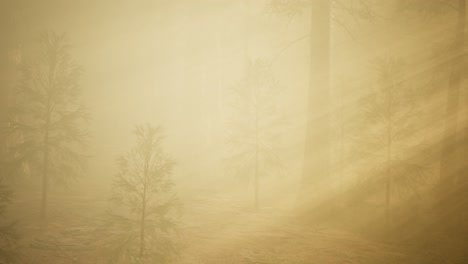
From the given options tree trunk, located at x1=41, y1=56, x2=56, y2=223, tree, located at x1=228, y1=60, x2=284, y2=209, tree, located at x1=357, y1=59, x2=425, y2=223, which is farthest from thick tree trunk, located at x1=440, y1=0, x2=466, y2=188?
tree trunk, located at x1=41, y1=56, x2=56, y2=223

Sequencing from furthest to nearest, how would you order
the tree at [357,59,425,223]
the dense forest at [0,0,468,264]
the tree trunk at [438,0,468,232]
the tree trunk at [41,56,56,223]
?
the tree trunk at [438,0,468,232] < the tree trunk at [41,56,56,223] < the tree at [357,59,425,223] < the dense forest at [0,0,468,264]

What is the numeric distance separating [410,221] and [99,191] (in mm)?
17742

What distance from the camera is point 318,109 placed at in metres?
11.5

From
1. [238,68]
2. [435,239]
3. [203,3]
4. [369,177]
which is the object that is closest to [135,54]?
[238,68]

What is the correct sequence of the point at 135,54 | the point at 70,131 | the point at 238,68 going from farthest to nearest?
the point at 135,54
the point at 238,68
the point at 70,131

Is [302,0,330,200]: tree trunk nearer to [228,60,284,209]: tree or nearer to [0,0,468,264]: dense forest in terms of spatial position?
[0,0,468,264]: dense forest

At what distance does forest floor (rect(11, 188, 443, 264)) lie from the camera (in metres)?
8.64

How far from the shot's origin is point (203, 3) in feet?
96.8

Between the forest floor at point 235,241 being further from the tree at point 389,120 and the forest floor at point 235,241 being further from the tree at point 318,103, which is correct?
the tree at point 389,120

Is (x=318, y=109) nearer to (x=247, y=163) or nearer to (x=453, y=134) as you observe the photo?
(x=247, y=163)

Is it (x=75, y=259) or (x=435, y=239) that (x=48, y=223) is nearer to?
(x=75, y=259)

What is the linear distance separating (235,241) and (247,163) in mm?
6227

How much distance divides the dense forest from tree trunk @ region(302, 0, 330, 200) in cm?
5

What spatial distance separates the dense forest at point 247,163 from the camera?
8.98 meters
